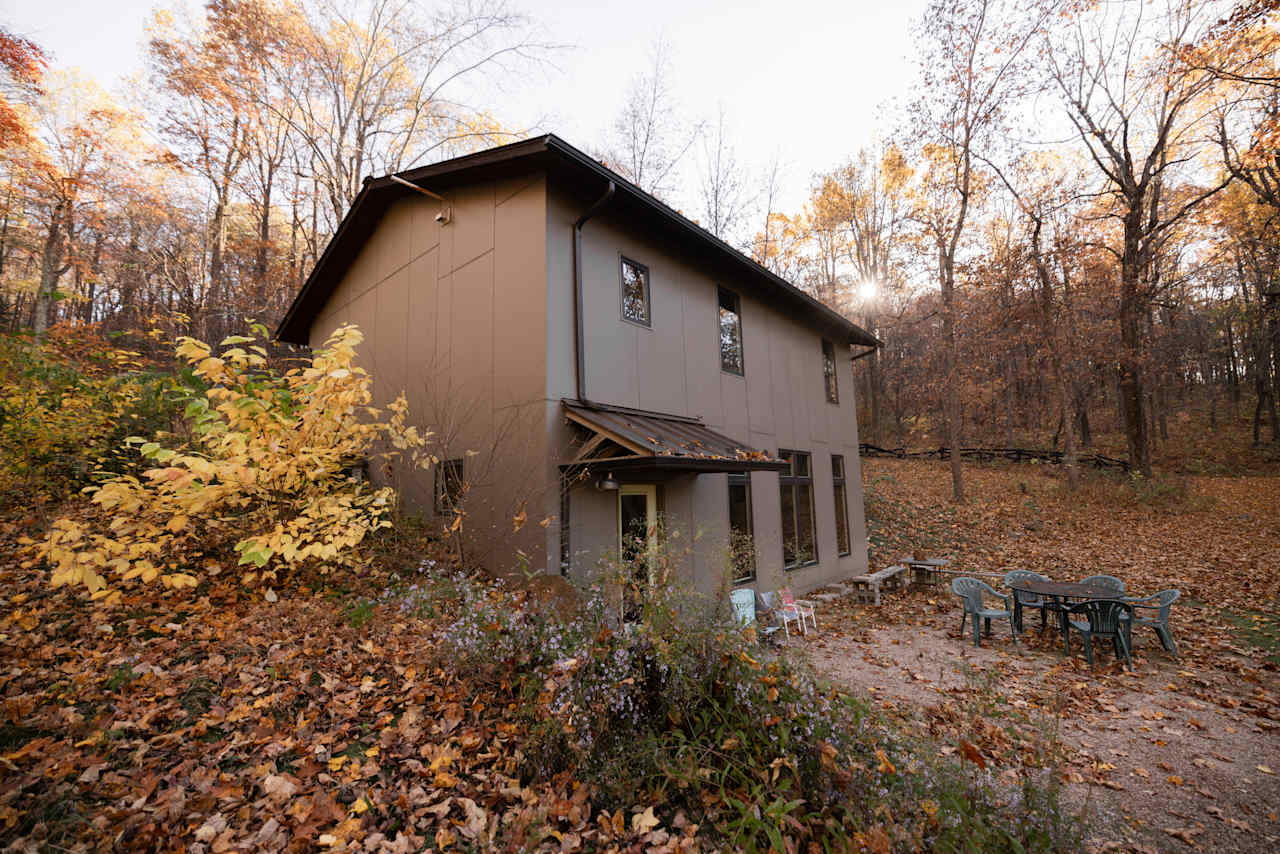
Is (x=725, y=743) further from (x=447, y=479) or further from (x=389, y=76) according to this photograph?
(x=389, y=76)

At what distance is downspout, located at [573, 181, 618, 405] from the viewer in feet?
20.9

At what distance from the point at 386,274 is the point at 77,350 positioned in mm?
6683

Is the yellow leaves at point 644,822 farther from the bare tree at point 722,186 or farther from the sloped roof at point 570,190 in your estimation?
the bare tree at point 722,186

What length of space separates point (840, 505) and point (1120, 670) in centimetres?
560

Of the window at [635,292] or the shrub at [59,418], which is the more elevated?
the window at [635,292]

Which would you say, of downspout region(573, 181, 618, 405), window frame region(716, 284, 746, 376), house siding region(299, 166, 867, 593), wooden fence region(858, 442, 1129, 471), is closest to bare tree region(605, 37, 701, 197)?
window frame region(716, 284, 746, 376)

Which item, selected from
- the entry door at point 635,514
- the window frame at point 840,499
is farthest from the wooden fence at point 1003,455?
the entry door at point 635,514

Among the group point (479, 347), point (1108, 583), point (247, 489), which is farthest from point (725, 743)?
point (1108, 583)

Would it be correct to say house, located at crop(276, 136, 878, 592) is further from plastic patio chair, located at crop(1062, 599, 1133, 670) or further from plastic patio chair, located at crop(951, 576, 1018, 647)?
plastic patio chair, located at crop(1062, 599, 1133, 670)

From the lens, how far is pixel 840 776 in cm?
293

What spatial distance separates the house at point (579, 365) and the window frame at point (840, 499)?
0.72 metres

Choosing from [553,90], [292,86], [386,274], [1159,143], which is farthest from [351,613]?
[1159,143]

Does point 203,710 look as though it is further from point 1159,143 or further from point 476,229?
point 1159,143

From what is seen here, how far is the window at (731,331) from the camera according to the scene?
916cm
